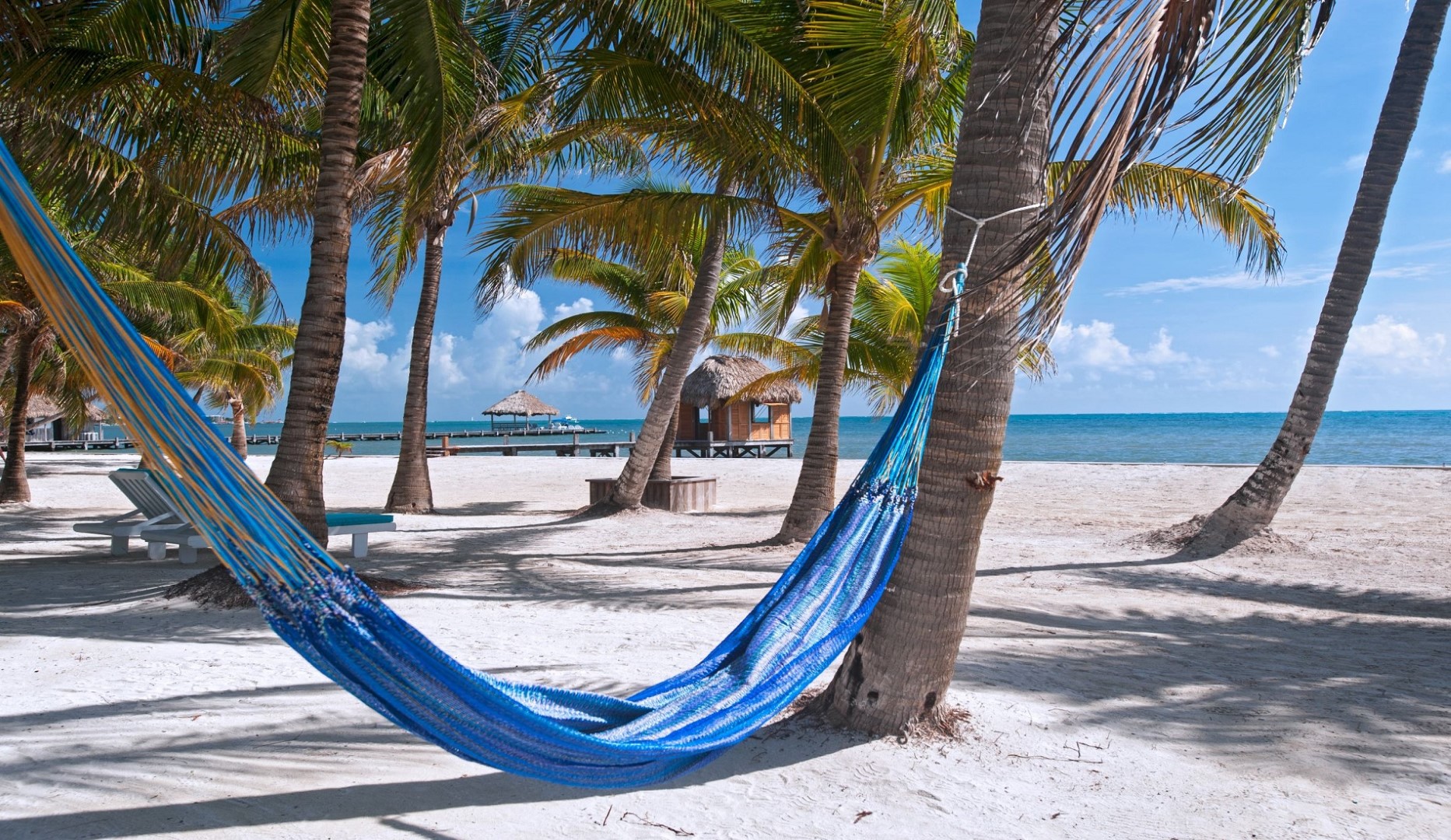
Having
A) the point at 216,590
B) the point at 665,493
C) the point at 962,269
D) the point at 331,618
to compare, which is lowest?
the point at 216,590

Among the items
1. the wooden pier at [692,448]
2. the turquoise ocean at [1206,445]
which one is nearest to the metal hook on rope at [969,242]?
the wooden pier at [692,448]

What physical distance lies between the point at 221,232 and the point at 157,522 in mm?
2654

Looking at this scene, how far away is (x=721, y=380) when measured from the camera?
20.5m

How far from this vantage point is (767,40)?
5.73 metres

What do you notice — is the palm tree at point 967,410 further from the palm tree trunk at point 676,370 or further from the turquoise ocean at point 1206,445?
the turquoise ocean at point 1206,445

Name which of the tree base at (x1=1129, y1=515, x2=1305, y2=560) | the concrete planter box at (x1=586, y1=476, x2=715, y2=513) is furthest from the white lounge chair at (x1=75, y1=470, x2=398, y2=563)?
the tree base at (x1=1129, y1=515, x2=1305, y2=560)

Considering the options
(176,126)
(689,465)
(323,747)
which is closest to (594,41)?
(176,126)

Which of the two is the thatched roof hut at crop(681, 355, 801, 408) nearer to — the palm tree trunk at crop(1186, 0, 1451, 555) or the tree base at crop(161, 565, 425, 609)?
the palm tree trunk at crop(1186, 0, 1451, 555)

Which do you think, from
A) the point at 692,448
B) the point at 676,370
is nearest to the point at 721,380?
the point at 692,448

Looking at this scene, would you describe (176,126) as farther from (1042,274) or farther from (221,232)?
(1042,274)

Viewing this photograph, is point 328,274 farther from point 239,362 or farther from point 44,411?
point 44,411

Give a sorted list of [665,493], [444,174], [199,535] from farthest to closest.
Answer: [665,493]
[444,174]
[199,535]

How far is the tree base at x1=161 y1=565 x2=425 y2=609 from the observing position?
430cm

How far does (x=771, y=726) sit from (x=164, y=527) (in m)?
4.32
